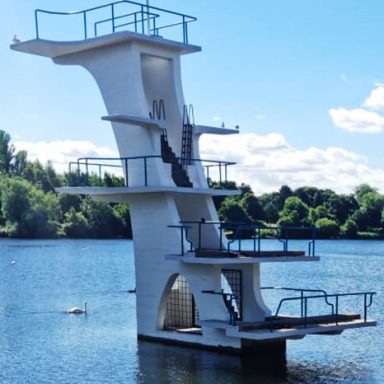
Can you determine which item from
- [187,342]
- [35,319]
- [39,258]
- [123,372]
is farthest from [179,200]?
[39,258]

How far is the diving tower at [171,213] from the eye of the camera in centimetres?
2369

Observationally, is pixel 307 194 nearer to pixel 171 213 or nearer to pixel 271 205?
pixel 271 205

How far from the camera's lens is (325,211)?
140 m

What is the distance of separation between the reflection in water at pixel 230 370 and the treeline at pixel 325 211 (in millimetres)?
106437

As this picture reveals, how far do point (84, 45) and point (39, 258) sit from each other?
52.8 metres

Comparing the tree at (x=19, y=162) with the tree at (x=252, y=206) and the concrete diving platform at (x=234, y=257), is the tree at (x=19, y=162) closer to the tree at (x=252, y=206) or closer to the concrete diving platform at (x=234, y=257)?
the tree at (x=252, y=206)

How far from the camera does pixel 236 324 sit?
22.8 m

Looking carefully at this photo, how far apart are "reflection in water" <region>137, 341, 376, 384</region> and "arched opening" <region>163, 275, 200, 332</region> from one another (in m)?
2.06

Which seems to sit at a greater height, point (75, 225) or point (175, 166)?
point (175, 166)

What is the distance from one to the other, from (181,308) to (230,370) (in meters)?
4.69

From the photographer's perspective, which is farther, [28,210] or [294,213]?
[294,213]

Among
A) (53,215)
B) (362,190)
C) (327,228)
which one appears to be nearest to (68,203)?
(53,215)

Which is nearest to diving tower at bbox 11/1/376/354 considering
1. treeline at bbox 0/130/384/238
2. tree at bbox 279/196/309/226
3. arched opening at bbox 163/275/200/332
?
arched opening at bbox 163/275/200/332

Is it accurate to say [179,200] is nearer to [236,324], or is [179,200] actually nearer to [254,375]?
[236,324]
